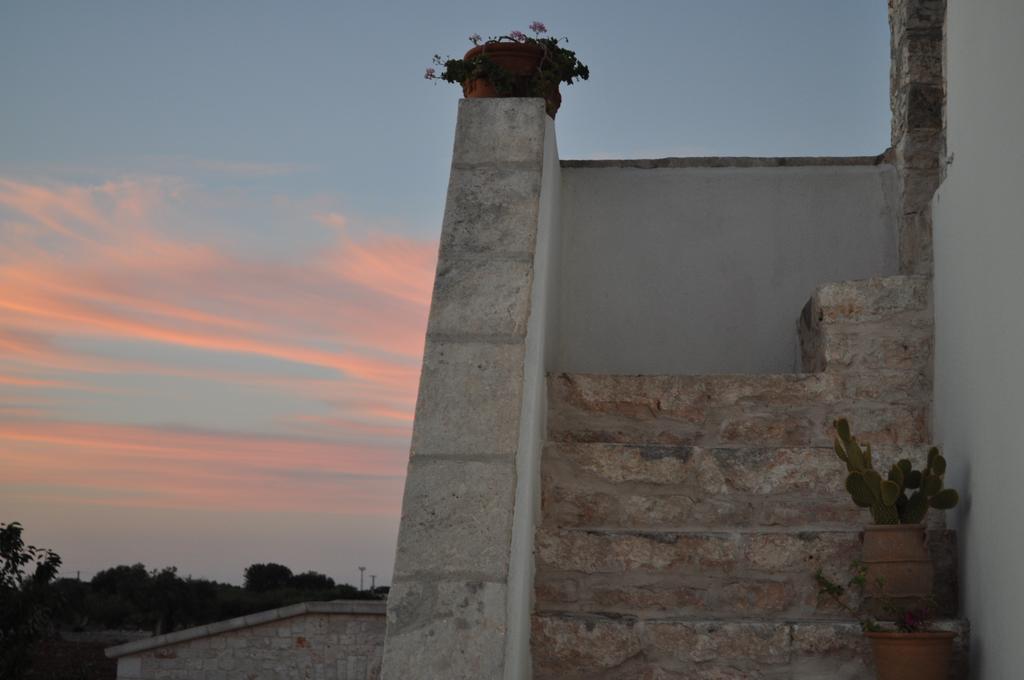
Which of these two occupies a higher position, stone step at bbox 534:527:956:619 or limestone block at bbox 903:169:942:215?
limestone block at bbox 903:169:942:215

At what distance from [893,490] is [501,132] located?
1555mm

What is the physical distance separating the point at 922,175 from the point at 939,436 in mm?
1372

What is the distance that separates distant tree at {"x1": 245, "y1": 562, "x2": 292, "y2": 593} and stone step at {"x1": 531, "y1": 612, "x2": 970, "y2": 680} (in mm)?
20699

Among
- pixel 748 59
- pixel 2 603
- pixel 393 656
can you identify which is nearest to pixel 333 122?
pixel 748 59

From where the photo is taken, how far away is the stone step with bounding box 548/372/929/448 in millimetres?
3973

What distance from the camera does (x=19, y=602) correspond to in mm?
12320

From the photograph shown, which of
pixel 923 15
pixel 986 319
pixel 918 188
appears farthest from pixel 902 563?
pixel 923 15

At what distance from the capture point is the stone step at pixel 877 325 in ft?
13.2

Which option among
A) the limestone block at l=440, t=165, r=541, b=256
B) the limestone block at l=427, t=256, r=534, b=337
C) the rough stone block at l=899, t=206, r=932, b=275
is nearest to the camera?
the limestone block at l=427, t=256, r=534, b=337

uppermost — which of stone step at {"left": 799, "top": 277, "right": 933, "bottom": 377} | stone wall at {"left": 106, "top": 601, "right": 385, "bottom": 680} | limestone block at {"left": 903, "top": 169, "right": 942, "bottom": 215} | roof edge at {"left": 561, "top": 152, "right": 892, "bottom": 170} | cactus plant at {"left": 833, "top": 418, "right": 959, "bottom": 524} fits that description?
roof edge at {"left": 561, "top": 152, "right": 892, "bottom": 170}

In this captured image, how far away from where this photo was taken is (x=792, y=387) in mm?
4012

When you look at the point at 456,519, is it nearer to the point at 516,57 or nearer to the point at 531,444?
the point at 531,444

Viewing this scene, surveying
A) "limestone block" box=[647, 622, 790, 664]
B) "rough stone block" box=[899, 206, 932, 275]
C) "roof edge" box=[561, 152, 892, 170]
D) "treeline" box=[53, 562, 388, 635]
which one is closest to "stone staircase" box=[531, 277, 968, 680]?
"limestone block" box=[647, 622, 790, 664]

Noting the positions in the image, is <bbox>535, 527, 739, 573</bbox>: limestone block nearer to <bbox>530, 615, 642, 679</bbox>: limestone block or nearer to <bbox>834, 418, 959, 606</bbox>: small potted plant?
<bbox>530, 615, 642, 679</bbox>: limestone block
